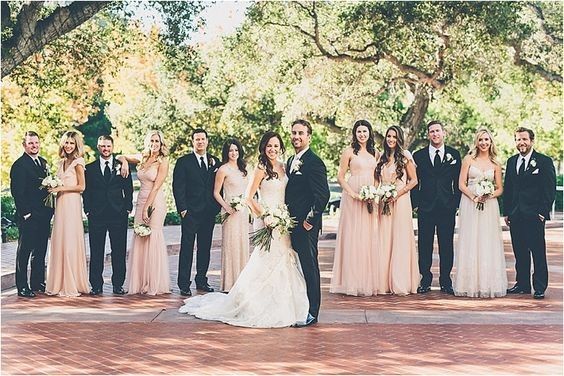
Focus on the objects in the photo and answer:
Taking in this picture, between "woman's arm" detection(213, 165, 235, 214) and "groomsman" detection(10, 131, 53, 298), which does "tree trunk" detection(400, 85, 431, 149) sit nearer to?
"woman's arm" detection(213, 165, 235, 214)

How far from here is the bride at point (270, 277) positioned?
31.9ft

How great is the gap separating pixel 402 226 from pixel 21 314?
4985mm

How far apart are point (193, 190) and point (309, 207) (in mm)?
2737

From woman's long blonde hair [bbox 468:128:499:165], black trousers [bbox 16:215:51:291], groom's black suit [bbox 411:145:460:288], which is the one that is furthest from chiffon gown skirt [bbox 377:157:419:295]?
black trousers [bbox 16:215:51:291]

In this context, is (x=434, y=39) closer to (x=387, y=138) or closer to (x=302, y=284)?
(x=387, y=138)

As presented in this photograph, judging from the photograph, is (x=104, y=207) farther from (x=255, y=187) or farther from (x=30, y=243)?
(x=255, y=187)

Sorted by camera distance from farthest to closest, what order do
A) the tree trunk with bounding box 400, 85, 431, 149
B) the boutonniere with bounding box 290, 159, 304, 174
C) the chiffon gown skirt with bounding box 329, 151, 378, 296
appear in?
the tree trunk with bounding box 400, 85, 431, 149 < the chiffon gown skirt with bounding box 329, 151, 378, 296 < the boutonniere with bounding box 290, 159, 304, 174

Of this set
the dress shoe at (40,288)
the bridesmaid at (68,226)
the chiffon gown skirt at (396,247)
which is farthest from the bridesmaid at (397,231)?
the dress shoe at (40,288)

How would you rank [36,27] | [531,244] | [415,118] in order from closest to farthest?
[531,244]
[36,27]
[415,118]

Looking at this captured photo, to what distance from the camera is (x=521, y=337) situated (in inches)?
358

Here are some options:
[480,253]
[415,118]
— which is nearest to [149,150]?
[480,253]

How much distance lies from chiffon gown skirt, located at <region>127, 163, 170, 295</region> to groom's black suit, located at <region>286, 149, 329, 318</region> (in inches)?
111

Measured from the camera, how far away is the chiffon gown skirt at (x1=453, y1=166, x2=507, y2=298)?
11.8m

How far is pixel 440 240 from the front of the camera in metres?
12.2
